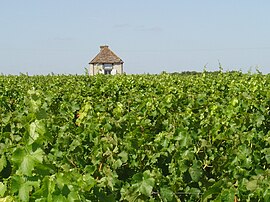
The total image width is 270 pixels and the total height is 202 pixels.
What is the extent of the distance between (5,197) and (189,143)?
1.82m

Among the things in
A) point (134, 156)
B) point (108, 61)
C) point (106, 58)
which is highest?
point (106, 58)

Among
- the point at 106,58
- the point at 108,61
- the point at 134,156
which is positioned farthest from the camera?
the point at 106,58

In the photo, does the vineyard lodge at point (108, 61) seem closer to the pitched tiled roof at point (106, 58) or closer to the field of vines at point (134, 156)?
the pitched tiled roof at point (106, 58)

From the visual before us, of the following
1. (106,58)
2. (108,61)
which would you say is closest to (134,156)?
(108,61)

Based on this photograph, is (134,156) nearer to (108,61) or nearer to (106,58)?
(108,61)

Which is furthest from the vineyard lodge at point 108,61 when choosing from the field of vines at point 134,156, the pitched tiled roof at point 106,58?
the field of vines at point 134,156

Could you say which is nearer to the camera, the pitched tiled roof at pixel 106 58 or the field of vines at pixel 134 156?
the field of vines at pixel 134 156

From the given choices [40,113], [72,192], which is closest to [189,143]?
[40,113]

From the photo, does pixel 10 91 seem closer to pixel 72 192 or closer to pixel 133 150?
pixel 133 150

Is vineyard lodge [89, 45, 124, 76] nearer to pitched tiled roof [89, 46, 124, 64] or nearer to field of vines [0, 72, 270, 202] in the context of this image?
pitched tiled roof [89, 46, 124, 64]

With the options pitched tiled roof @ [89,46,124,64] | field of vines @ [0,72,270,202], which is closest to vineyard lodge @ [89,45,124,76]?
pitched tiled roof @ [89,46,124,64]

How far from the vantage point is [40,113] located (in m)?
2.73

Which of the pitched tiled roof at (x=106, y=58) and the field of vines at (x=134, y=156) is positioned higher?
the pitched tiled roof at (x=106, y=58)

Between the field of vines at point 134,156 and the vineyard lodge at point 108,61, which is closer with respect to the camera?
the field of vines at point 134,156
